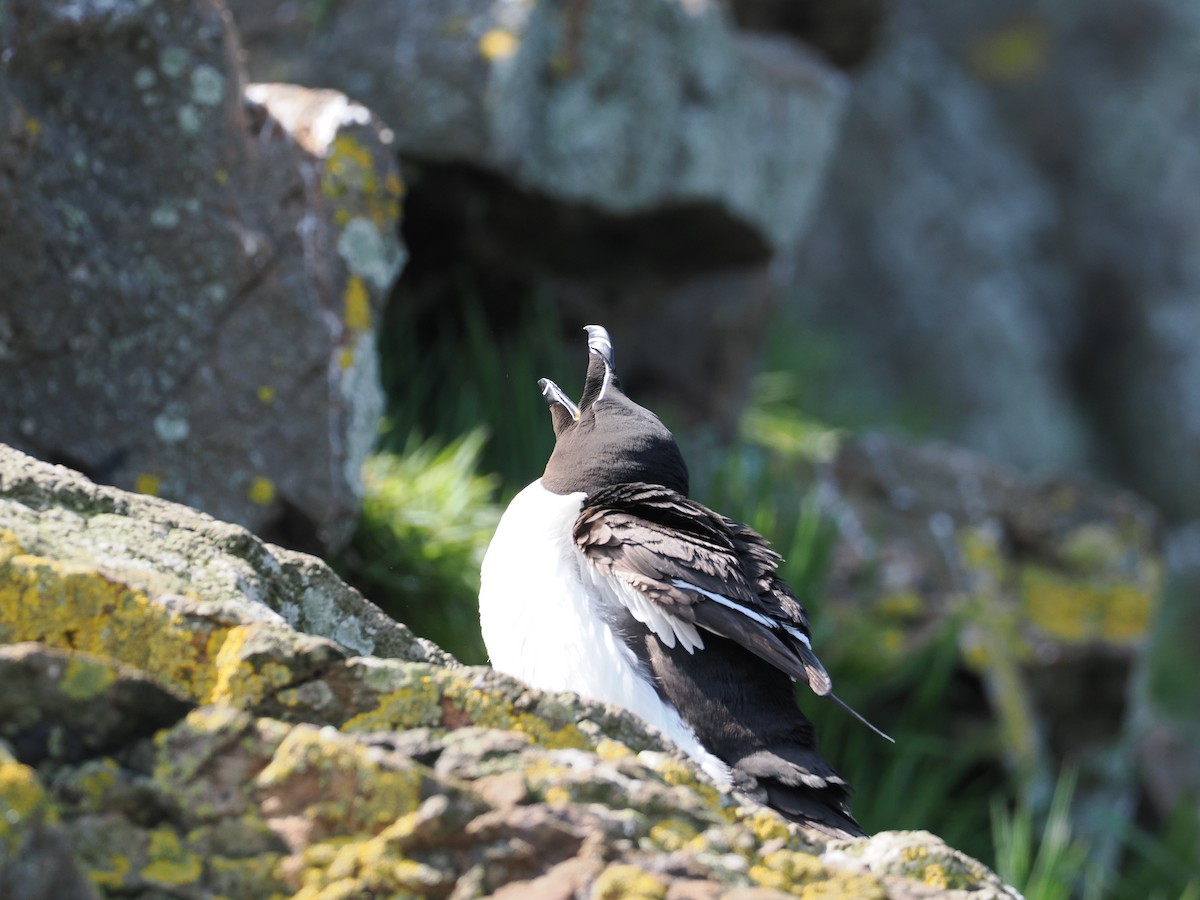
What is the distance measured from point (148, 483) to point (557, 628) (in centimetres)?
134

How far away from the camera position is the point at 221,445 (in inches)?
140

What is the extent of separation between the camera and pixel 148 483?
344 centimetres

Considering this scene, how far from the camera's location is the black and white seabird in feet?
8.11

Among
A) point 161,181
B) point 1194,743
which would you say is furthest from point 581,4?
point 1194,743

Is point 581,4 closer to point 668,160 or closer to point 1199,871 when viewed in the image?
point 668,160

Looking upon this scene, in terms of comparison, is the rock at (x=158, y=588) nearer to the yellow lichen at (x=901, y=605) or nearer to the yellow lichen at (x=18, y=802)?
the yellow lichen at (x=18, y=802)

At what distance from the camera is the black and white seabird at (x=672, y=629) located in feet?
8.11

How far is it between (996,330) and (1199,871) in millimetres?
4405

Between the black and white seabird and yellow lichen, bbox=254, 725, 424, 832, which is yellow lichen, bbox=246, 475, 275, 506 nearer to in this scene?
the black and white seabird

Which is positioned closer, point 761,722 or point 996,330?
point 761,722

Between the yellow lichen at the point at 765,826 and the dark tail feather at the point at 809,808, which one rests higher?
the yellow lichen at the point at 765,826

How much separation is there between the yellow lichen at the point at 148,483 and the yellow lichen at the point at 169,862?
85.3 inches

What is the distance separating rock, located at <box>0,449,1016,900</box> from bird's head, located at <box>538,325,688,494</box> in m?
1.17

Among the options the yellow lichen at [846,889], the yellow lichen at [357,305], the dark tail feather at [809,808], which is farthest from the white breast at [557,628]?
the yellow lichen at [357,305]
